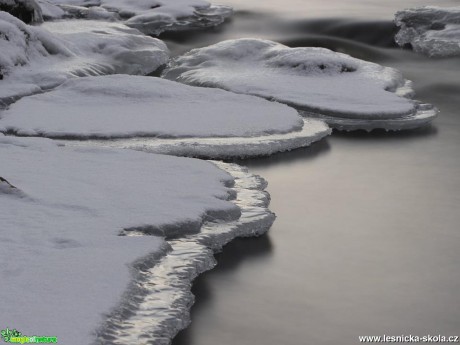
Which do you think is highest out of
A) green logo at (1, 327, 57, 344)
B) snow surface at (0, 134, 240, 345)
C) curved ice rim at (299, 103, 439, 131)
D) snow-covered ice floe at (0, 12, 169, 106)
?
green logo at (1, 327, 57, 344)

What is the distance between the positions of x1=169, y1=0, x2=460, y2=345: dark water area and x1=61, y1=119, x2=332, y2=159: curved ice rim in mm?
134

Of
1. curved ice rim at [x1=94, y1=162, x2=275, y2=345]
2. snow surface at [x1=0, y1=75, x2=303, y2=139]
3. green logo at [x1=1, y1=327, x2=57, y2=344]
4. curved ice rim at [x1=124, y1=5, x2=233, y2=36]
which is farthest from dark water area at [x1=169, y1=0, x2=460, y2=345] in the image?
curved ice rim at [x1=124, y1=5, x2=233, y2=36]

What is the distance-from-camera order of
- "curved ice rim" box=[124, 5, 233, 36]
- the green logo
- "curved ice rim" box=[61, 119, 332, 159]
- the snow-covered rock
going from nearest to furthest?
the green logo < "curved ice rim" box=[61, 119, 332, 159] < the snow-covered rock < "curved ice rim" box=[124, 5, 233, 36]

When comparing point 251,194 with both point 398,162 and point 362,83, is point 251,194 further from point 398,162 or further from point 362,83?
point 362,83

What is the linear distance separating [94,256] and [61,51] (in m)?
7.70

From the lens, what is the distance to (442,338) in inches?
191

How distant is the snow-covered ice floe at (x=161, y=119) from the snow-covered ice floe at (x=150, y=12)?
21.1ft

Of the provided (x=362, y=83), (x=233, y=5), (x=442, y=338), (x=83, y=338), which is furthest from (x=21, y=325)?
(x=233, y=5)

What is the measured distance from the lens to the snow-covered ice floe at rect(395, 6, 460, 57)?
1455cm

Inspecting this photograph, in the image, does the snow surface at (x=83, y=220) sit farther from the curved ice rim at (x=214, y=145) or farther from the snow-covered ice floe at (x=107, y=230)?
the curved ice rim at (x=214, y=145)

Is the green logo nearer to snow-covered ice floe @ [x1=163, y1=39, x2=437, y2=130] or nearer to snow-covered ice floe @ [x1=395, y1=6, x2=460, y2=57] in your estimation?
snow-covered ice floe @ [x1=163, y1=39, x2=437, y2=130]

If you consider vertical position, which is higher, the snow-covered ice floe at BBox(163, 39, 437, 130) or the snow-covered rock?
the snow-covered rock

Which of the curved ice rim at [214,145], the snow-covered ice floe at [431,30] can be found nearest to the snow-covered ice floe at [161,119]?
the curved ice rim at [214,145]

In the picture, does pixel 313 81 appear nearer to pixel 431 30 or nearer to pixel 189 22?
pixel 431 30
